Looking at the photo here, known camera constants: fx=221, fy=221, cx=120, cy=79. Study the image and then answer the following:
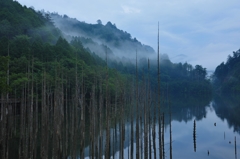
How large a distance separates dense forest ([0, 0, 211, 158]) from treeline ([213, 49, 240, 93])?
11.1 metres

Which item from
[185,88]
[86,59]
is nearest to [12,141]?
[86,59]

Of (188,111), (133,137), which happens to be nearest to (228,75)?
(188,111)

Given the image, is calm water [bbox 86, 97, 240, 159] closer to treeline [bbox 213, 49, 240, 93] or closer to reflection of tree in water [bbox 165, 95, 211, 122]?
reflection of tree in water [bbox 165, 95, 211, 122]

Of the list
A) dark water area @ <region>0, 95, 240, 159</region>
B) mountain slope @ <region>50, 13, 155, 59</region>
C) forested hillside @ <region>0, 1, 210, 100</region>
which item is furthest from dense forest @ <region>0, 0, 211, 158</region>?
mountain slope @ <region>50, 13, 155, 59</region>

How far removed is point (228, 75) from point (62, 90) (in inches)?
4966

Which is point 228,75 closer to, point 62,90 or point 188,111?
point 188,111

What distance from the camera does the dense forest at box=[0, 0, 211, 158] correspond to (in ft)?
43.1

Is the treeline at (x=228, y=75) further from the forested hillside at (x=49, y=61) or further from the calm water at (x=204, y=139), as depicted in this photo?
the calm water at (x=204, y=139)

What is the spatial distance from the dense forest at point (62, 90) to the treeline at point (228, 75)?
36.5 feet

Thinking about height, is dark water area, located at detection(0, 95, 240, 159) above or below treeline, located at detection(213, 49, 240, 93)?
below

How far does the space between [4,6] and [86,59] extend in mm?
30193

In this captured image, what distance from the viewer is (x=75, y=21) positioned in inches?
7234

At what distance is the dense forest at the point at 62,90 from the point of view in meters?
13.1

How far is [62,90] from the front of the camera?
15.5m
